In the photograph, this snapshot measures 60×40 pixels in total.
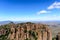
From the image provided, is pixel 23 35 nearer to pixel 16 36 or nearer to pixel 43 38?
pixel 16 36

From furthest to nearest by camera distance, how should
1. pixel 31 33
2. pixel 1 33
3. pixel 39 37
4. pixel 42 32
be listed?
1. pixel 1 33
2. pixel 31 33
3. pixel 39 37
4. pixel 42 32

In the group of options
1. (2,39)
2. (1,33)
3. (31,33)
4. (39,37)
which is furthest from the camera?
(1,33)

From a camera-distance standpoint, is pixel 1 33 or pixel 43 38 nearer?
pixel 43 38

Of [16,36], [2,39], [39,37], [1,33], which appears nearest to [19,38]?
[16,36]

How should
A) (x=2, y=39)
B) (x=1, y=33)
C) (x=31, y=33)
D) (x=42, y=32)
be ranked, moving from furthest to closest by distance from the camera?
1. (x=1, y=33)
2. (x=2, y=39)
3. (x=31, y=33)
4. (x=42, y=32)

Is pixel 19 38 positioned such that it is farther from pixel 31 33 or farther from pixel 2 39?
pixel 2 39

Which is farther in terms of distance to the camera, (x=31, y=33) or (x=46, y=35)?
(x=31, y=33)

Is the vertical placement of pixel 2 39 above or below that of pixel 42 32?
below

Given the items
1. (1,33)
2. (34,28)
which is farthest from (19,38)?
(1,33)

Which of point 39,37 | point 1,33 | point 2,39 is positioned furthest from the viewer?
point 1,33
